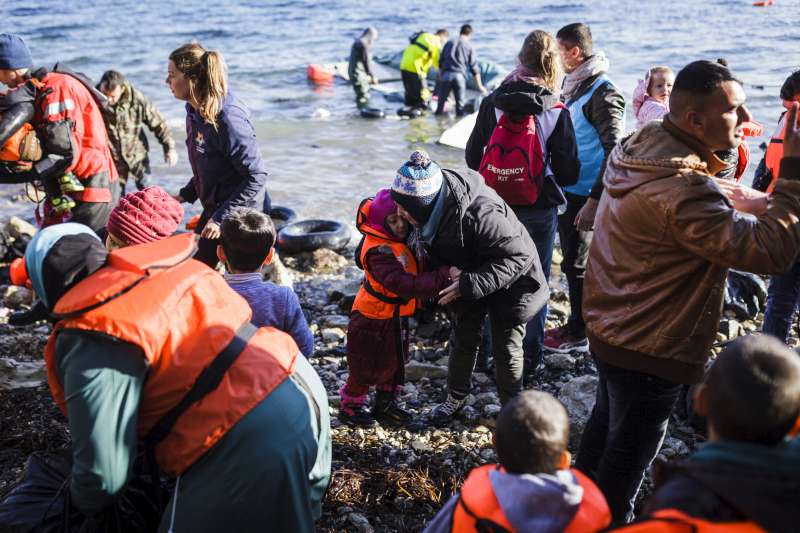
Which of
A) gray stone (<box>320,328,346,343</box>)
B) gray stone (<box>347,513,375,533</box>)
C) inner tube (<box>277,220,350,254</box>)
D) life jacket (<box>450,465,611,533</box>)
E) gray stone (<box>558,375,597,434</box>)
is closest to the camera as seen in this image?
life jacket (<box>450,465,611,533</box>)

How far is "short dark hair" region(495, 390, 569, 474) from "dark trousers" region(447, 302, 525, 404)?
6.21ft

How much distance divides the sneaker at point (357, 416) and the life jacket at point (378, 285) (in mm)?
613

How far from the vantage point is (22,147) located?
16.9 ft

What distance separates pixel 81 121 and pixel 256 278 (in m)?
2.82

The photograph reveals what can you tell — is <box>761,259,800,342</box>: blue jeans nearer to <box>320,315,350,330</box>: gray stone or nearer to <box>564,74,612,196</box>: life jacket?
<box>564,74,612,196</box>: life jacket

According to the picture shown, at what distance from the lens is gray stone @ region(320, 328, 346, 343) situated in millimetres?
5765

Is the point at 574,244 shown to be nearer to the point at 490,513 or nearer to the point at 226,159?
the point at 226,159

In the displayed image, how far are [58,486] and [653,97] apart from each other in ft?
14.8

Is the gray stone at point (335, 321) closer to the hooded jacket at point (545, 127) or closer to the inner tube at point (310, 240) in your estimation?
the inner tube at point (310, 240)

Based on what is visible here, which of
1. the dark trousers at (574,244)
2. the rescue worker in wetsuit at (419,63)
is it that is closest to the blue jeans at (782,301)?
the dark trousers at (574,244)

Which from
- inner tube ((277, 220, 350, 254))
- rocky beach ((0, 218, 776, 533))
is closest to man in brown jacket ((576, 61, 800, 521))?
rocky beach ((0, 218, 776, 533))

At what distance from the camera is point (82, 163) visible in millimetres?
5430

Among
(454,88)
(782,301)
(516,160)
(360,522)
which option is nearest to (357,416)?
(360,522)

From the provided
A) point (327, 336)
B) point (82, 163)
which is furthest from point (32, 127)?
point (327, 336)
